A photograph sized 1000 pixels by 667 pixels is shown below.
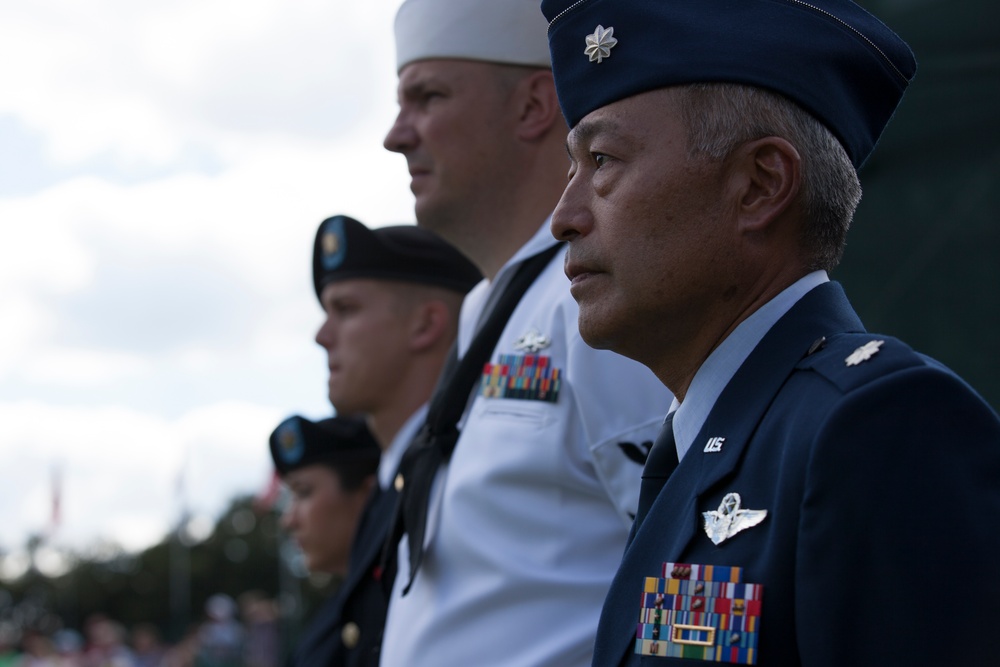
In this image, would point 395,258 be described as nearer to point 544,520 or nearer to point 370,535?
point 370,535

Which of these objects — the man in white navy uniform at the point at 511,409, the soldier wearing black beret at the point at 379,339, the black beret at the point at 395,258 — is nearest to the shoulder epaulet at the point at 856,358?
the man in white navy uniform at the point at 511,409

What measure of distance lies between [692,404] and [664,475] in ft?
0.40

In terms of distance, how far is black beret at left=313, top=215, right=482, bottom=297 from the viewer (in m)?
4.61

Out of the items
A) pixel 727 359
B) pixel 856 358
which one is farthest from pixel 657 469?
pixel 856 358

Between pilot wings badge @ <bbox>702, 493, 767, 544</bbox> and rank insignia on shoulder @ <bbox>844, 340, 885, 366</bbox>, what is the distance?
0.22 meters

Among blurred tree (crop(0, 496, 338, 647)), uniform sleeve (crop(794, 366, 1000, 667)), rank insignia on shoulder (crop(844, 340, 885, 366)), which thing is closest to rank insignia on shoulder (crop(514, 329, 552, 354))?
rank insignia on shoulder (crop(844, 340, 885, 366))

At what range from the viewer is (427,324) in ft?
14.8

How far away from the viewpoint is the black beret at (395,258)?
4609 mm

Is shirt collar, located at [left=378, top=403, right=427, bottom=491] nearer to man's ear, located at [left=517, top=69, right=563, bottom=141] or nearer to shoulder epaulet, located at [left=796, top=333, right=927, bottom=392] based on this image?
man's ear, located at [left=517, top=69, right=563, bottom=141]

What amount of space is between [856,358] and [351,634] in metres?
2.78

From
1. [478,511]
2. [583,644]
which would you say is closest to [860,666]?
[583,644]

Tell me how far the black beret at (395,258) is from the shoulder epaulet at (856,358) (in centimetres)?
290

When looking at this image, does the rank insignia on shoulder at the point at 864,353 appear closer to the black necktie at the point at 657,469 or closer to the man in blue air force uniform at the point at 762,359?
the man in blue air force uniform at the point at 762,359

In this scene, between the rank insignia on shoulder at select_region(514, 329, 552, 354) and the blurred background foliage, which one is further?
the blurred background foliage
